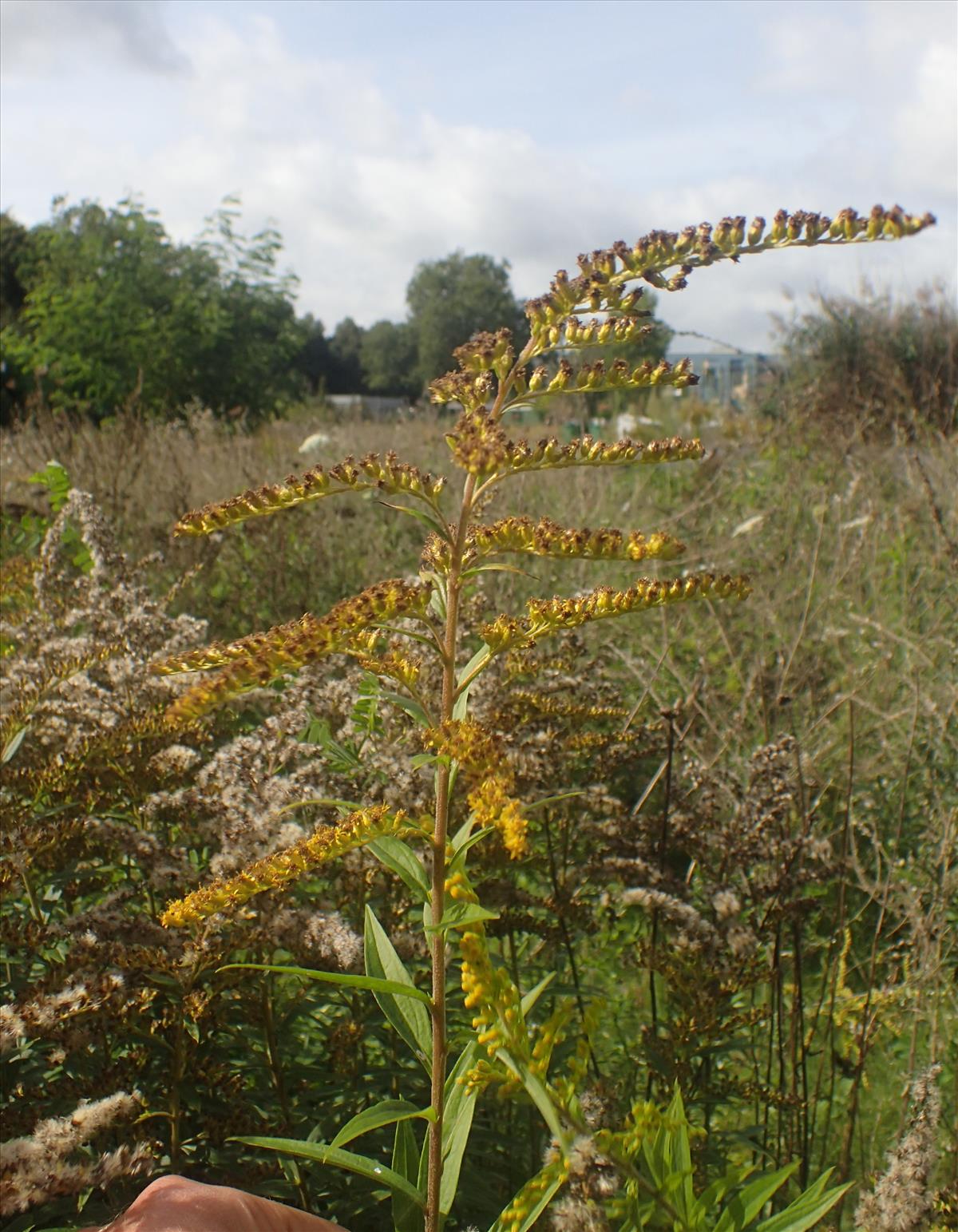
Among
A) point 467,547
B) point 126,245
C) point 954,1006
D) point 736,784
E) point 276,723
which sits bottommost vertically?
point 954,1006

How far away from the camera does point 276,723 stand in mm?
2234

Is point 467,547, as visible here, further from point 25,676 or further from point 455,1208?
point 25,676

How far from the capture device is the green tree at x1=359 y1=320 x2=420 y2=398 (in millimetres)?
69938

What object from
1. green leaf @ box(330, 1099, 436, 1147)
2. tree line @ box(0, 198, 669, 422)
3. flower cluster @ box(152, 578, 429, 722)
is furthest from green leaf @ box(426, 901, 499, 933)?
tree line @ box(0, 198, 669, 422)

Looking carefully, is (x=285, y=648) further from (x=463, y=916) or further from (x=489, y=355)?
(x=489, y=355)

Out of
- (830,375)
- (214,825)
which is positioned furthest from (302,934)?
(830,375)

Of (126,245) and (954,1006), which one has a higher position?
(126,245)

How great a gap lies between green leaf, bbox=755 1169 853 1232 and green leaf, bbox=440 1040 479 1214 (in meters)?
0.42

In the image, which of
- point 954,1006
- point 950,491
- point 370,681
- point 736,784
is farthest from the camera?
point 950,491

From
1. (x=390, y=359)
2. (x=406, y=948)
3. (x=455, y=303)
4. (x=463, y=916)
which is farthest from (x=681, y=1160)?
(x=390, y=359)

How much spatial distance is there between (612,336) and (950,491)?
516cm

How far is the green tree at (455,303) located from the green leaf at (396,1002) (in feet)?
185

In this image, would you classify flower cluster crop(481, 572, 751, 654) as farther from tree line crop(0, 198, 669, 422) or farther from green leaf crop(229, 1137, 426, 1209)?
tree line crop(0, 198, 669, 422)

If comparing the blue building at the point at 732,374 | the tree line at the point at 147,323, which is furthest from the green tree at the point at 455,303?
the blue building at the point at 732,374
